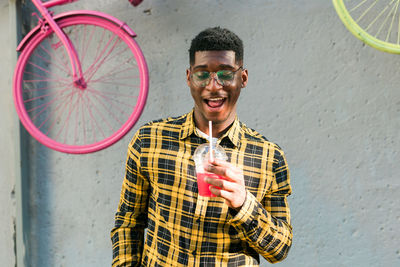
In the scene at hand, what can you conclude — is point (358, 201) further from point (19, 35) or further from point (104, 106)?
point (19, 35)

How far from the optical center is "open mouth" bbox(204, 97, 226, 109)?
1.17 m

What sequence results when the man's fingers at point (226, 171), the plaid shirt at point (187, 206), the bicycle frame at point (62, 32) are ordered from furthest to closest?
the bicycle frame at point (62, 32) < the plaid shirt at point (187, 206) < the man's fingers at point (226, 171)

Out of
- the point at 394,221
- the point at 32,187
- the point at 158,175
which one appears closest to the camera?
the point at 158,175

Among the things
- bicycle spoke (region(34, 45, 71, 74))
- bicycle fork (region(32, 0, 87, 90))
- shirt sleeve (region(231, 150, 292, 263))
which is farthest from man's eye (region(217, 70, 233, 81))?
bicycle spoke (region(34, 45, 71, 74))

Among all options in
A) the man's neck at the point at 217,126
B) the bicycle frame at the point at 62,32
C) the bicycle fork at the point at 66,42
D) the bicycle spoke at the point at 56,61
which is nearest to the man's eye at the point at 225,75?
the man's neck at the point at 217,126

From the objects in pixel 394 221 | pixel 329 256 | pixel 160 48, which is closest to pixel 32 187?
pixel 160 48

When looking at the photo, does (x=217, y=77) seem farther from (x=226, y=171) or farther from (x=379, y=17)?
(x=379, y=17)

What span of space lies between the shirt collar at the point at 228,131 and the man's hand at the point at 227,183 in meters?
0.24

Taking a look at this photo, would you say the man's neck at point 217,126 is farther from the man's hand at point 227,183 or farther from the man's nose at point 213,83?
the man's hand at point 227,183

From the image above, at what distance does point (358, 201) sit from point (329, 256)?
35cm

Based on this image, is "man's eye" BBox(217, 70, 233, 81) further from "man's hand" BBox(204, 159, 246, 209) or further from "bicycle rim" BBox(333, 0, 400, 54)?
"bicycle rim" BBox(333, 0, 400, 54)

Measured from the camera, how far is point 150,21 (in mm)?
2020

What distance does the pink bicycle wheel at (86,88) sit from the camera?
6.72ft

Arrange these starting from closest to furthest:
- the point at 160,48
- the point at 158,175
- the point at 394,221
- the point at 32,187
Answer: the point at 158,175, the point at 394,221, the point at 160,48, the point at 32,187
